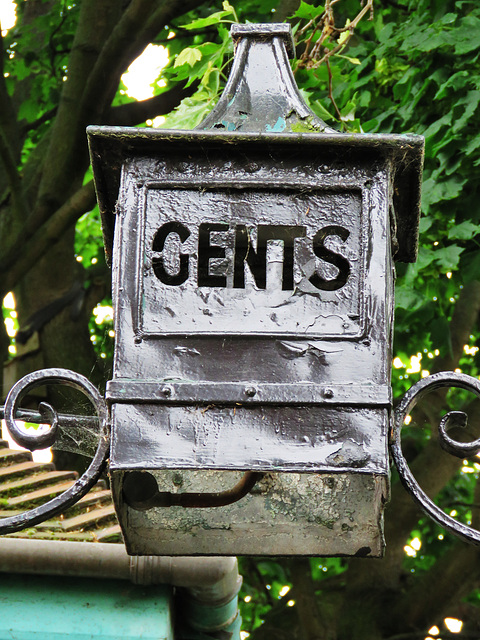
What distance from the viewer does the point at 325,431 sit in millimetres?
1568

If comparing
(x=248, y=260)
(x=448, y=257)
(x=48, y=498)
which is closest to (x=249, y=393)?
(x=248, y=260)

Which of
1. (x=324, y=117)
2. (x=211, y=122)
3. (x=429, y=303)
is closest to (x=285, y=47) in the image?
(x=211, y=122)

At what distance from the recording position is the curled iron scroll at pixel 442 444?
5.39ft

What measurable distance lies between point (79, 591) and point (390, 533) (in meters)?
3.00

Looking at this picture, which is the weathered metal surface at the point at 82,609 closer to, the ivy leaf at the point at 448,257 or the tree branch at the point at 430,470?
the ivy leaf at the point at 448,257

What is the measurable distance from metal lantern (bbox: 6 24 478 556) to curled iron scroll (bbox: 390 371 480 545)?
1 cm

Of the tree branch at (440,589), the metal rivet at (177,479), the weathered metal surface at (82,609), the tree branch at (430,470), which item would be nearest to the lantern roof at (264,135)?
the metal rivet at (177,479)

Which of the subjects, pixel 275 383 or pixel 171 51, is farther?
pixel 171 51

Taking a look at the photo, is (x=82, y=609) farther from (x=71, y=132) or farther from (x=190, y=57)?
(x=71, y=132)

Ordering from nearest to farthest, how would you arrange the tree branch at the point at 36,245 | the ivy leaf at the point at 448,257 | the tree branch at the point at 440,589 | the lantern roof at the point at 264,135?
the lantern roof at the point at 264,135, the ivy leaf at the point at 448,257, the tree branch at the point at 36,245, the tree branch at the point at 440,589

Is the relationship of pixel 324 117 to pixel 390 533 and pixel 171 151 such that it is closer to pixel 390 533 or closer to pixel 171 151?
pixel 171 151

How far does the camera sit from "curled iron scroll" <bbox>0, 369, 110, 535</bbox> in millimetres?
1640

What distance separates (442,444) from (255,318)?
45 cm

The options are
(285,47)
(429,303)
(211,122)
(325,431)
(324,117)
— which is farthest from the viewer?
(429,303)
